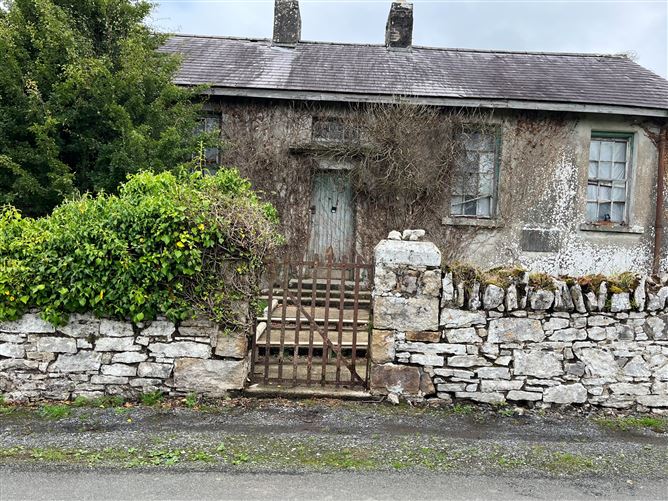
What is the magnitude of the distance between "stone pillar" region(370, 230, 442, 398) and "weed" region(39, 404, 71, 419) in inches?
117

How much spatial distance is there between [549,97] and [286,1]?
6.42 m

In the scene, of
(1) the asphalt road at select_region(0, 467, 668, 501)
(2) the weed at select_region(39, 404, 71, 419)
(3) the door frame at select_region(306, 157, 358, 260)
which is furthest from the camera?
(3) the door frame at select_region(306, 157, 358, 260)

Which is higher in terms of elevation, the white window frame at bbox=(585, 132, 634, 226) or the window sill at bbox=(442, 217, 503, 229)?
the white window frame at bbox=(585, 132, 634, 226)

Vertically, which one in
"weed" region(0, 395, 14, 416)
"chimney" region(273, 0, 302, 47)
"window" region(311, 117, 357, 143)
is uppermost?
"chimney" region(273, 0, 302, 47)

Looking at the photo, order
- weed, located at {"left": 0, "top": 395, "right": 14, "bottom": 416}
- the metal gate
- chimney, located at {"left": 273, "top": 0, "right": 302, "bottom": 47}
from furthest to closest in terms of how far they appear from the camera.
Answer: chimney, located at {"left": 273, "top": 0, "right": 302, "bottom": 47}, the metal gate, weed, located at {"left": 0, "top": 395, "right": 14, "bottom": 416}

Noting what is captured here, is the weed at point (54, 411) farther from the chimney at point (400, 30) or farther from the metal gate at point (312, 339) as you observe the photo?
the chimney at point (400, 30)

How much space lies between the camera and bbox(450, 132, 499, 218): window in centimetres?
1026

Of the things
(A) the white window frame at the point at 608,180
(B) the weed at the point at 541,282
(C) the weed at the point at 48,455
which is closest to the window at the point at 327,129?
(A) the white window frame at the point at 608,180

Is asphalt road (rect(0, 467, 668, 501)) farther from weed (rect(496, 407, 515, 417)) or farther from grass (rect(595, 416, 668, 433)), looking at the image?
weed (rect(496, 407, 515, 417))

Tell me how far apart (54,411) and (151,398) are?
862 mm

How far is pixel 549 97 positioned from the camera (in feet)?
32.3

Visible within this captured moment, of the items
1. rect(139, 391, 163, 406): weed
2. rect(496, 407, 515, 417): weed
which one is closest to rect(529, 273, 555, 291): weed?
rect(496, 407, 515, 417): weed

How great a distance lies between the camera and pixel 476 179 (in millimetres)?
10383

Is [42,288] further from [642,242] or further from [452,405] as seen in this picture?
[642,242]
